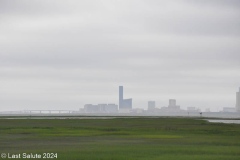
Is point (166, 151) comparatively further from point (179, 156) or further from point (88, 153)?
point (88, 153)

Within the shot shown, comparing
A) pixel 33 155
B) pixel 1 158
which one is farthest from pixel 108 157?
pixel 1 158

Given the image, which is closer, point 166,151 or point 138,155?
point 138,155

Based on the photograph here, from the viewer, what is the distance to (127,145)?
171ft

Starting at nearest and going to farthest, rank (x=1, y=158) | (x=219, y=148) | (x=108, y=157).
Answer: (x=1, y=158)
(x=108, y=157)
(x=219, y=148)

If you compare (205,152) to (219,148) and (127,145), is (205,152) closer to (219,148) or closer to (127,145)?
(219,148)

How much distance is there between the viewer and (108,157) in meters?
41.1

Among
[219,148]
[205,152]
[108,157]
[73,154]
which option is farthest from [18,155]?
[219,148]

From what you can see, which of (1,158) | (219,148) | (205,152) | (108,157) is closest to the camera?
(1,158)

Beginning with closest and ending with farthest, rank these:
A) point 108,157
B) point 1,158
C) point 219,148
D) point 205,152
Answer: point 1,158 < point 108,157 < point 205,152 < point 219,148

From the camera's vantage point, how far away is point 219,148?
4978 cm

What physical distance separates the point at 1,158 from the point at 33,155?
3212 mm

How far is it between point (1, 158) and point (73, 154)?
22.7 feet

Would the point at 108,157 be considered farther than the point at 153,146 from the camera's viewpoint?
No

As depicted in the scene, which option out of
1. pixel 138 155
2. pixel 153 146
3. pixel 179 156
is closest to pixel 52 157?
pixel 138 155
